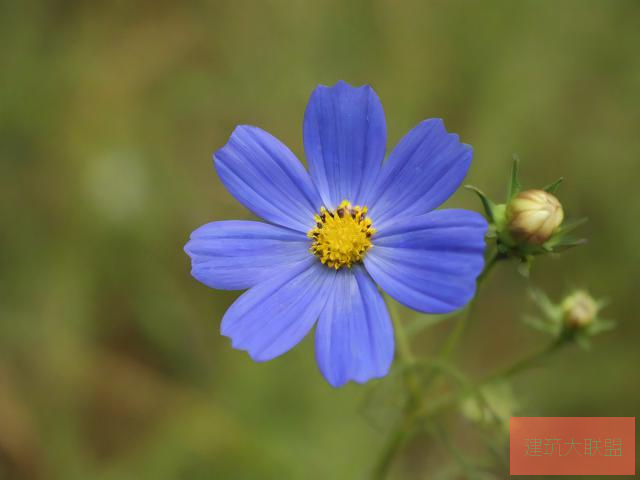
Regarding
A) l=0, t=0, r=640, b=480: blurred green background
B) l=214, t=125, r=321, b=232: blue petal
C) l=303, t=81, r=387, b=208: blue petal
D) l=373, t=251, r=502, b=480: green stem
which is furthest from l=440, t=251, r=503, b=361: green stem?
l=0, t=0, r=640, b=480: blurred green background

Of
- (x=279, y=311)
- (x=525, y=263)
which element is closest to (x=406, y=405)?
(x=279, y=311)

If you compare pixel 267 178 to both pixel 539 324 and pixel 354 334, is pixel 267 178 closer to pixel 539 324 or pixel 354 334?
pixel 354 334

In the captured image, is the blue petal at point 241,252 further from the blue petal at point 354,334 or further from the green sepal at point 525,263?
the green sepal at point 525,263

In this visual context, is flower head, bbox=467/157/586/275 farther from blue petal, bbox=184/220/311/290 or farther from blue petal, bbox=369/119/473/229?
blue petal, bbox=184/220/311/290

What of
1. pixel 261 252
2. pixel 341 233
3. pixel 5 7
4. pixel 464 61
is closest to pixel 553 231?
pixel 341 233

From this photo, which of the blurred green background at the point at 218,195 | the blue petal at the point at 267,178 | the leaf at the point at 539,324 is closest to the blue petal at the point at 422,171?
the blue petal at the point at 267,178

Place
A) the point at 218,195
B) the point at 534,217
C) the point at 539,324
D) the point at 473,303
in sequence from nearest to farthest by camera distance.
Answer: the point at 534,217 < the point at 473,303 < the point at 539,324 < the point at 218,195

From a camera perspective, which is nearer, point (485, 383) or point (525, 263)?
point (525, 263)
